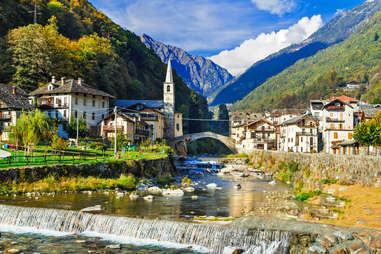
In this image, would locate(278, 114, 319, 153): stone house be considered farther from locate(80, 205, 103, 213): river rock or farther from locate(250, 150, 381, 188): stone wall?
locate(80, 205, 103, 213): river rock

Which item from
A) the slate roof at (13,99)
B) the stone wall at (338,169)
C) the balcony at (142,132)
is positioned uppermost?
the slate roof at (13,99)

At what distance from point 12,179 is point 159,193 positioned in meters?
14.4

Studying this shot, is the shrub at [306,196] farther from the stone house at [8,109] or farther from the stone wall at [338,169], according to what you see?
the stone house at [8,109]

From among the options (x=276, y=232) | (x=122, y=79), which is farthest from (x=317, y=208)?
(x=122, y=79)

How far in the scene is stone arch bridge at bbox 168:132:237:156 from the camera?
4412 inches

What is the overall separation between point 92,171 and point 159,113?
6504 cm

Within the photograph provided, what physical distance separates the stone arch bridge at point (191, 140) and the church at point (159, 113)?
9.14 feet

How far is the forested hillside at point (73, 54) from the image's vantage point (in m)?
84.4

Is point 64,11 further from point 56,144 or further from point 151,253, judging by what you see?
point 151,253

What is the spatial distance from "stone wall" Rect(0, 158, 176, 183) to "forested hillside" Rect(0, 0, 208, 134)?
43.4 m

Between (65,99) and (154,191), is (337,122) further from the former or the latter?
(65,99)

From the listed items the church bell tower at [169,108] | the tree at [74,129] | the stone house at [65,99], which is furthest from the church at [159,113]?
the tree at [74,129]

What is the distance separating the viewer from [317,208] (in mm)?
31359

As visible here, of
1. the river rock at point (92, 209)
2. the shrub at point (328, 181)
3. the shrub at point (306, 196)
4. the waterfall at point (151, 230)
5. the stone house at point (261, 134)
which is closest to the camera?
the waterfall at point (151, 230)
